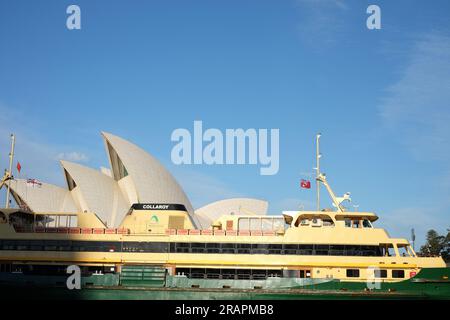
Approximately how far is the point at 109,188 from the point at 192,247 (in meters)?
31.7

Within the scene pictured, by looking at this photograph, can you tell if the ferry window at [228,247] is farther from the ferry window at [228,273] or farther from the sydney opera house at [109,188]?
the sydney opera house at [109,188]

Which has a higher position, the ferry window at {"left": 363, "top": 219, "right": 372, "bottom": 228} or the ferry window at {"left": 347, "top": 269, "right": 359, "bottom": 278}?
the ferry window at {"left": 363, "top": 219, "right": 372, "bottom": 228}

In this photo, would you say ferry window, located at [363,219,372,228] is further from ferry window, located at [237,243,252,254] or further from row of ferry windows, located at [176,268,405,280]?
ferry window, located at [237,243,252,254]

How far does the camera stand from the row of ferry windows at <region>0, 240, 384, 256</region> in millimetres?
35219

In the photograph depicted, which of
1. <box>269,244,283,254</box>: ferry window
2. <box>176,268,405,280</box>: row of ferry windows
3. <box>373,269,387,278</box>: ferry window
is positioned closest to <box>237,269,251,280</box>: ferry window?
<box>176,268,405,280</box>: row of ferry windows

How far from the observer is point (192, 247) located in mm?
36062

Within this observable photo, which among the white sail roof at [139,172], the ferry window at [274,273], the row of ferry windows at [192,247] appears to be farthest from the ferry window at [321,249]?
the white sail roof at [139,172]

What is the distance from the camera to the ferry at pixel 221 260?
106ft

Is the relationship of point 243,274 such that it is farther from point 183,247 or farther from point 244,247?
point 183,247

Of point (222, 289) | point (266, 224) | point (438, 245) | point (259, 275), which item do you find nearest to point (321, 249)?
point (259, 275)

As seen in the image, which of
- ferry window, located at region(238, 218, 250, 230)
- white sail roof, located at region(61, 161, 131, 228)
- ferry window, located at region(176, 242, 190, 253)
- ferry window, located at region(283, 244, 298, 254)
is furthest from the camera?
white sail roof, located at region(61, 161, 131, 228)

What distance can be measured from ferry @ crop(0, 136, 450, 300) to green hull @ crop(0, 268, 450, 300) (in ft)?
0.20

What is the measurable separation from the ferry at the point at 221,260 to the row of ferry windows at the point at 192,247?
7cm

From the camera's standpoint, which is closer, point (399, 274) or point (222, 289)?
point (222, 289)
